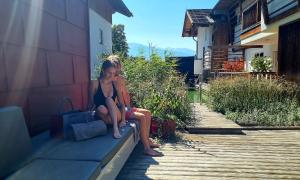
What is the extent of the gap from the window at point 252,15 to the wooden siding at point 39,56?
8.76m

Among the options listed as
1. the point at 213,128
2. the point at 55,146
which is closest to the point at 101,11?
the point at 213,128

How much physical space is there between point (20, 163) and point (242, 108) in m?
6.05

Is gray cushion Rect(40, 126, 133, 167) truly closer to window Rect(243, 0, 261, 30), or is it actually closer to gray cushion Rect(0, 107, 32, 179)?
gray cushion Rect(0, 107, 32, 179)

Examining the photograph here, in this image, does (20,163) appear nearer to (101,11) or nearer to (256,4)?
(101,11)

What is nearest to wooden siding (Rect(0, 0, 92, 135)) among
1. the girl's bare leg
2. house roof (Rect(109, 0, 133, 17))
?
the girl's bare leg

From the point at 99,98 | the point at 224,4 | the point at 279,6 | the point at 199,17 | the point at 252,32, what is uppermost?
the point at 199,17

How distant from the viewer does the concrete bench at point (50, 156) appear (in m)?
2.18

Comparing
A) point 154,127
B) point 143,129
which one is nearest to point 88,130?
point 143,129

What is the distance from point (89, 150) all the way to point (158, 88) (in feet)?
11.9

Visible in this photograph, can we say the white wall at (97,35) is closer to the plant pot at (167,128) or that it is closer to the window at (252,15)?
the plant pot at (167,128)

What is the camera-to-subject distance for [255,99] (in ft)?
24.0

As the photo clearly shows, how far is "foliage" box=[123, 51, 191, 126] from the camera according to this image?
5703 mm

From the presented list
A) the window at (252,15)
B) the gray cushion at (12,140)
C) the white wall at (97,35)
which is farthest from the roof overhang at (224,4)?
the gray cushion at (12,140)

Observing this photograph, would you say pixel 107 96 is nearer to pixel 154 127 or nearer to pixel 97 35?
pixel 154 127
